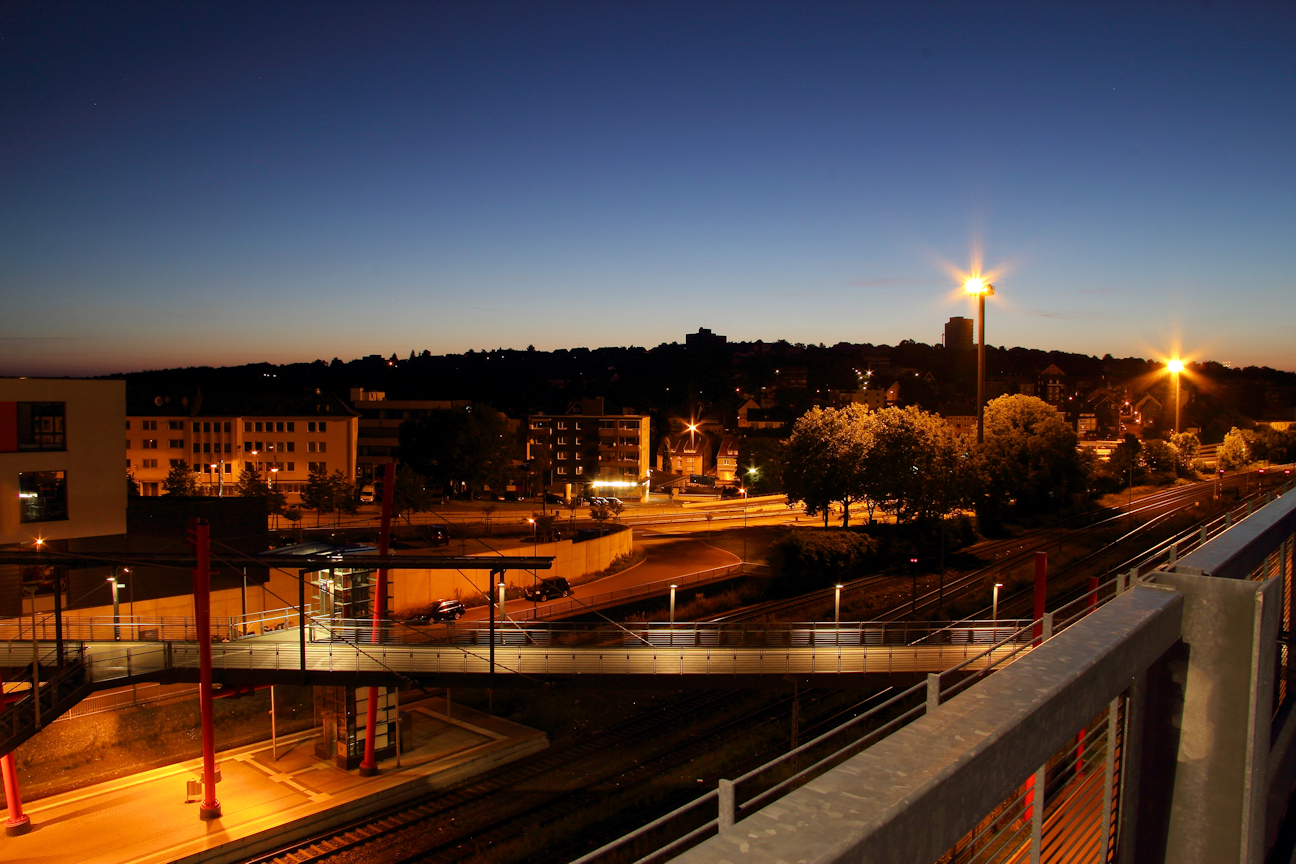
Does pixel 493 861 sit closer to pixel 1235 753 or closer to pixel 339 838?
pixel 339 838

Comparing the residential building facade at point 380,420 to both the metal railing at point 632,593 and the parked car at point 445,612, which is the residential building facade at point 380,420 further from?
the parked car at point 445,612

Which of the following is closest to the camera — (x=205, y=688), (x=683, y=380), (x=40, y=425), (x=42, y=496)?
(x=205, y=688)

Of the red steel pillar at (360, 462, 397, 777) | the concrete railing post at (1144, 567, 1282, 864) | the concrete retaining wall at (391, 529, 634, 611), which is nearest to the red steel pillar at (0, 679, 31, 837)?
the red steel pillar at (360, 462, 397, 777)

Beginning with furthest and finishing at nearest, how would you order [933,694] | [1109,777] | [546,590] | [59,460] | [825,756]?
[546,590] → [59,460] → [825,756] → [1109,777] → [933,694]

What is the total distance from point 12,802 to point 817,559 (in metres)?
20.8

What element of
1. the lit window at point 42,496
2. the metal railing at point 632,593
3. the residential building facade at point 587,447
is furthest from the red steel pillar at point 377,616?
the residential building facade at point 587,447

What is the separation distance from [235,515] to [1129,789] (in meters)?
23.6

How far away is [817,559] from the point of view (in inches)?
1043

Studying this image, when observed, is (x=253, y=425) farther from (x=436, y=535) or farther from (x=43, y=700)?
(x=43, y=700)

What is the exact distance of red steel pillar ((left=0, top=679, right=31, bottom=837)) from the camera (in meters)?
11.1

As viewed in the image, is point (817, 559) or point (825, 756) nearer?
point (825, 756)

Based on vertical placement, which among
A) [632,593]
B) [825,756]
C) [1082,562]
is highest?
[825,756]

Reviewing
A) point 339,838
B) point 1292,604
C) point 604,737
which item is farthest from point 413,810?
point 1292,604

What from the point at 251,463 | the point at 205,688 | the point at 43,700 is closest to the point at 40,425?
the point at 43,700
